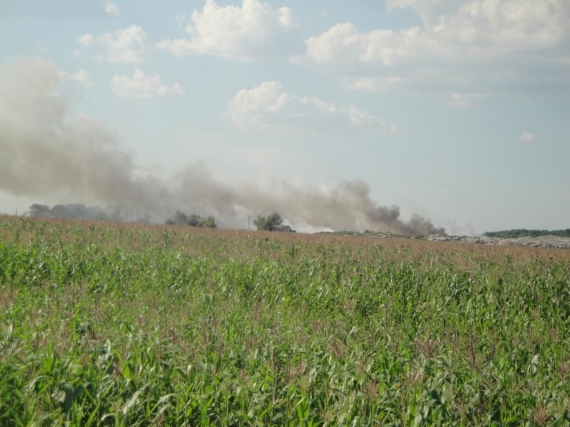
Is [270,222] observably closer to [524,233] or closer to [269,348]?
[524,233]

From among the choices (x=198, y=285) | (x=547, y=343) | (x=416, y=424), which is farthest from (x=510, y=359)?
(x=198, y=285)

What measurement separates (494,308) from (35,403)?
1143 cm

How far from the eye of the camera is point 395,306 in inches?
557

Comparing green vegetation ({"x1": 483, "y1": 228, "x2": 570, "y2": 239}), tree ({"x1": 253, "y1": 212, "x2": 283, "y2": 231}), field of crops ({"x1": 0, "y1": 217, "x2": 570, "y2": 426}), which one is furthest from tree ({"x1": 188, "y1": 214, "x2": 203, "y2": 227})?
field of crops ({"x1": 0, "y1": 217, "x2": 570, "y2": 426})

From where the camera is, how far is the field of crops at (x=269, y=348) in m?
6.26

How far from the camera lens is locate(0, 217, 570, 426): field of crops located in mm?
6258

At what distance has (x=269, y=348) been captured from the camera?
8000 mm

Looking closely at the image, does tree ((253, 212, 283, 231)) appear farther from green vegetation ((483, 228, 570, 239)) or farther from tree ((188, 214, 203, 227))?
green vegetation ((483, 228, 570, 239))

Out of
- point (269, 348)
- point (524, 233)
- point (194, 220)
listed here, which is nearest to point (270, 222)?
point (194, 220)

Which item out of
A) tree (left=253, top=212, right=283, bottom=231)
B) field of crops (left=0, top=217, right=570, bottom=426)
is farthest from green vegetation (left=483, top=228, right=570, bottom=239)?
field of crops (left=0, top=217, right=570, bottom=426)

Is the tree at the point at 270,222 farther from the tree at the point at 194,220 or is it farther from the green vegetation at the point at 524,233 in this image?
the green vegetation at the point at 524,233

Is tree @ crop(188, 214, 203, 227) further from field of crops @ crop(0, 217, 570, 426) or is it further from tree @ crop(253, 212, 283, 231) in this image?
field of crops @ crop(0, 217, 570, 426)

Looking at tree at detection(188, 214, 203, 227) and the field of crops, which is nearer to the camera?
the field of crops

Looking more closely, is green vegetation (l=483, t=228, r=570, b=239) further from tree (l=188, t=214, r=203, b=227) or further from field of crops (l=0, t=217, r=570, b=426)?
field of crops (l=0, t=217, r=570, b=426)
